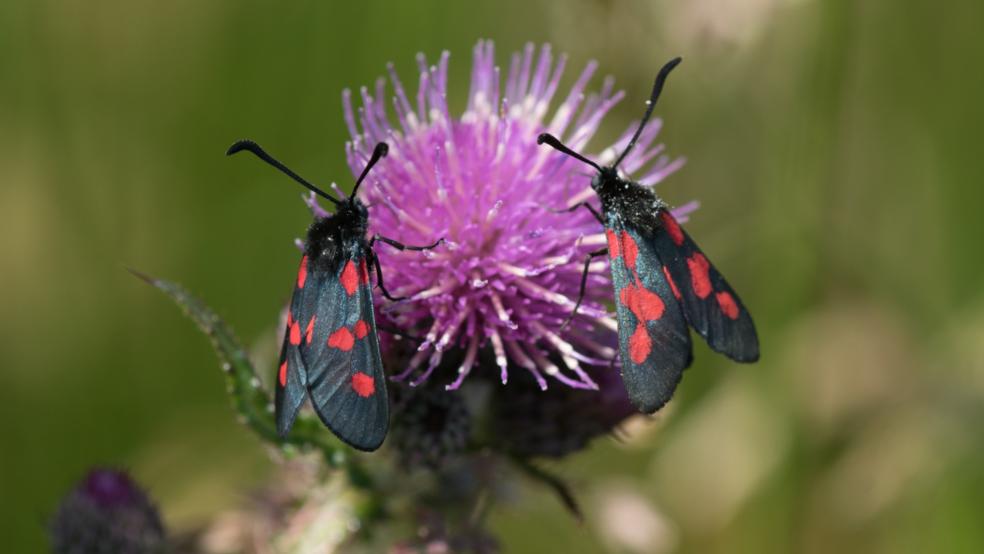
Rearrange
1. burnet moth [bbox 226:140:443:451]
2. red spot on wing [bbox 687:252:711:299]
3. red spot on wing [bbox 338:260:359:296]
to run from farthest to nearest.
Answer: red spot on wing [bbox 687:252:711:299] → red spot on wing [bbox 338:260:359:296] → burnet moth [bbox 226:140:443:451]

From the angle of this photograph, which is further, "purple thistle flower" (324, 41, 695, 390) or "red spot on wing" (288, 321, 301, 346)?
"purple thistle flower" (324, 41, 695, 390)

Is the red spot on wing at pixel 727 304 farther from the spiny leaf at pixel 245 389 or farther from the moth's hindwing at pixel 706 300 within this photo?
the spiny leaf at pixel 245 389

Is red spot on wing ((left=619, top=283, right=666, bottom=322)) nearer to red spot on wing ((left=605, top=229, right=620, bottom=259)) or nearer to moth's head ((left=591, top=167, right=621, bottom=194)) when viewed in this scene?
red spot on wing ((left=605, top=229, right=620, bottom=259))

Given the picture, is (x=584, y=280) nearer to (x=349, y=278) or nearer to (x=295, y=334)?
(x=349, y=278)

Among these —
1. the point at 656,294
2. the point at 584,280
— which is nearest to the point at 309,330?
the point at 584,280

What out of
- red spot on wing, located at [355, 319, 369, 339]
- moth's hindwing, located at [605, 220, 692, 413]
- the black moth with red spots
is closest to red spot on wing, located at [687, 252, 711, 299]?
the black moth with red spots

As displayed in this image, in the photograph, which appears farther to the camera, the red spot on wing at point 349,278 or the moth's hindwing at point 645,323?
the red spot on wing at point 349,278

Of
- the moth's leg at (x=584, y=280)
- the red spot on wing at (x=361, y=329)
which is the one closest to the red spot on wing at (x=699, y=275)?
the moth's leg at (x=584, y=280)
